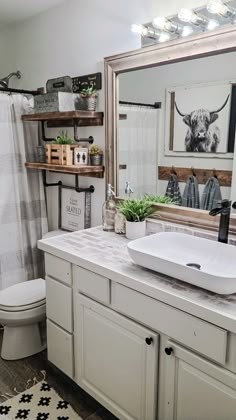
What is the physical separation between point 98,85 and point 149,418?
6.32ft

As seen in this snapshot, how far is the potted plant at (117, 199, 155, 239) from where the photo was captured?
1.95 meters

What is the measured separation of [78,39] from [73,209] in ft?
4.02

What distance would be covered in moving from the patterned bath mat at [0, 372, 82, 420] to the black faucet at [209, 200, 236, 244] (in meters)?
1.21

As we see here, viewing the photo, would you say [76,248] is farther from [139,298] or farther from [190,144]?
[190,144]

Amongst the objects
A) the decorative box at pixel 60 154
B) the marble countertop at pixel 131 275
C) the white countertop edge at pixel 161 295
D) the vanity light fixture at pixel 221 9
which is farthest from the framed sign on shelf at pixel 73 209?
the vanity light fixture at pixel 221 9

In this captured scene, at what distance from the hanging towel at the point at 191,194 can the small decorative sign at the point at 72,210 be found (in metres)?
0.89

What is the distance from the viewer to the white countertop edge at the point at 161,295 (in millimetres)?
1134

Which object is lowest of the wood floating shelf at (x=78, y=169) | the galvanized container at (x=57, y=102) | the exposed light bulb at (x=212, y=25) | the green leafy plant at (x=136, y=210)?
the green leafy plant at (x=136, y=210)

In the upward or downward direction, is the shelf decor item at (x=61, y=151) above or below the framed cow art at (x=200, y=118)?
below

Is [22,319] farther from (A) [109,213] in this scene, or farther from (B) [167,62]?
(B) [167,62]

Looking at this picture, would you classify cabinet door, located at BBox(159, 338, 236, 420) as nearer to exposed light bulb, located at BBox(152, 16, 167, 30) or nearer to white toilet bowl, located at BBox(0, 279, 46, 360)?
white toilet bowl, located at BBox(0, 279, 46, 360)

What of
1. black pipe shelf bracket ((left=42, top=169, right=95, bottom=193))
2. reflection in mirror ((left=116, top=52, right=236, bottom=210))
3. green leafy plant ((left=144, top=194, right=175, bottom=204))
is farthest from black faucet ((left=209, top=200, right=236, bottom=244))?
black pipe shelf bracket ((left=42, top=169, right=95, bottom=193))

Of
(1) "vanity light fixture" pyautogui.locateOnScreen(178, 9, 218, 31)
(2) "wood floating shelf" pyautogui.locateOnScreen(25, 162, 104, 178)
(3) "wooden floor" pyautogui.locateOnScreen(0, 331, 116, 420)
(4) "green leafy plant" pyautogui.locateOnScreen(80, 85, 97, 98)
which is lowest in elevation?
(3) "wooden floor" pyautogui.locateOnScreen(0, 331, 116, 420)

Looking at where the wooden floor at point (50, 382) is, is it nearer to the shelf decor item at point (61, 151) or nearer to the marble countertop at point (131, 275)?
the marble countertop at point (131, 275)
